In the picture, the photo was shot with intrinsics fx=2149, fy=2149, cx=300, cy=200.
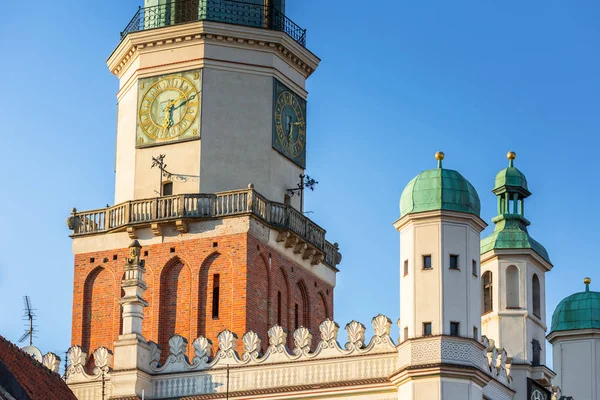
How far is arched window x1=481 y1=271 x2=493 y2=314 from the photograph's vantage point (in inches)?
2287

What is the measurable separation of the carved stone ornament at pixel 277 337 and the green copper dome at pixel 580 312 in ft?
35.4

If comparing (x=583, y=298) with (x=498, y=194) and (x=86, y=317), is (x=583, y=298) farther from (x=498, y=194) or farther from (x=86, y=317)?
(x=86, y=317)

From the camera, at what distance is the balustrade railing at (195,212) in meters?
60.2

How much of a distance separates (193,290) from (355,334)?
786cm

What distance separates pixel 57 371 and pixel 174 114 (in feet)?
29.5

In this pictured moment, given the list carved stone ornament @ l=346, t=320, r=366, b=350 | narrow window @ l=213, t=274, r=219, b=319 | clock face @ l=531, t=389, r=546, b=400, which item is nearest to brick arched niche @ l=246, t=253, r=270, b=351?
narrow window @ l=213, t=274, r=219, b=319

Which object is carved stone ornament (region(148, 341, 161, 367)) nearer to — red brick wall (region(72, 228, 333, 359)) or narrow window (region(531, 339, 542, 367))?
red brick wall (region(72, 228, 333, 359))

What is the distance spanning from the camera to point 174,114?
61750mm

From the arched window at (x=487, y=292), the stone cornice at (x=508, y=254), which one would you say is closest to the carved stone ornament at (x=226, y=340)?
the arched window at (x=487, y=292)

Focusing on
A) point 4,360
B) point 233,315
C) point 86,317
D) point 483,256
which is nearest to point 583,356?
point 483,256

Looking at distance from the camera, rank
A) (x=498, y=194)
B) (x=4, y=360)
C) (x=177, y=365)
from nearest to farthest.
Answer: (x=4, y=360)
(x=177, y=365)
(x=498, y=194)

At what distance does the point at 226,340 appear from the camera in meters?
55.6

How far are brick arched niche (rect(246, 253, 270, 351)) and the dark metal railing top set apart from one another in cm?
722

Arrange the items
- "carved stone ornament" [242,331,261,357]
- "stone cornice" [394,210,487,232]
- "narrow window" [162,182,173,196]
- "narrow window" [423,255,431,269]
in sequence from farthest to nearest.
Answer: "narrow window" [162,182,173,196]
"carved stone ornament" [242,331,261,357]
"stone cornice" [394,210,487,232]
"narrow window" [423,255,431,269]
